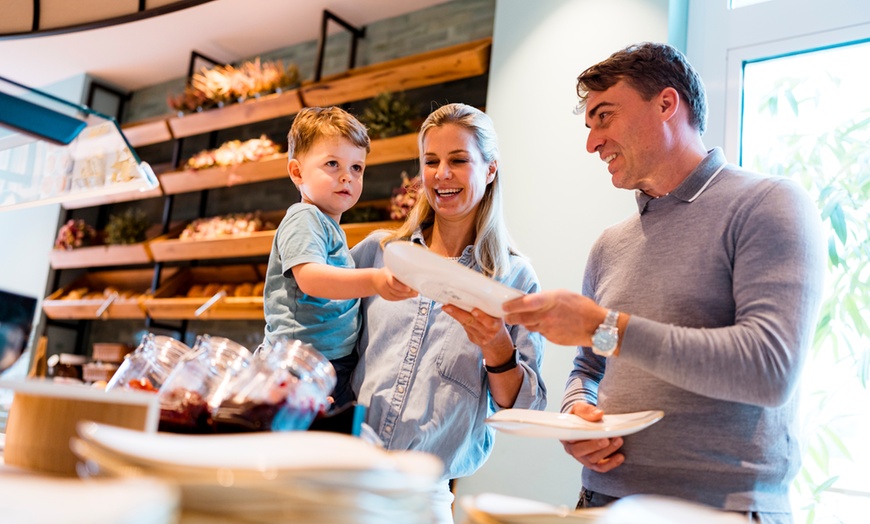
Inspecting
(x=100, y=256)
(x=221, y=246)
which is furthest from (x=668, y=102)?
(x=100, y=256)

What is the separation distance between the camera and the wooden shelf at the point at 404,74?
4.11 m

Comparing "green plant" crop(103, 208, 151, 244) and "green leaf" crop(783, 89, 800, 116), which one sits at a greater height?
"green leaf" crop(783, 89, 800, 116)

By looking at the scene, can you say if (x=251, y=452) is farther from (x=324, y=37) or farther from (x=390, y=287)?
(x=324, y=37)

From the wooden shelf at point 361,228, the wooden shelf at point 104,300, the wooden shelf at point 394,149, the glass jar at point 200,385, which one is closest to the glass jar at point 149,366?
the glass jar at point 200,385

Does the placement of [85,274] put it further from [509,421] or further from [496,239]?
[509,421]

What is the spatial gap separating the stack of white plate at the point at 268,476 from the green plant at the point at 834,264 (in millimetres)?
2383

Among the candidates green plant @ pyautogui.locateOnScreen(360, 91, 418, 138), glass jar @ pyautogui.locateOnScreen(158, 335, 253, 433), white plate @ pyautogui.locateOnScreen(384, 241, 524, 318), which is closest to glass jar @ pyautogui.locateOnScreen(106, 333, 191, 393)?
glass jar @ pyautogui.locateOnScreen(158, 335, 253, 433)

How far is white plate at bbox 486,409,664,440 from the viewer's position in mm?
1221

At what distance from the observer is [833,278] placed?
2.77 m

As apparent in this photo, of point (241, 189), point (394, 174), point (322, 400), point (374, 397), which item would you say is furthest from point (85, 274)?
point (322, 400)

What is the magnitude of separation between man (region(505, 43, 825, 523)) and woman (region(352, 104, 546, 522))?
201 millimetres

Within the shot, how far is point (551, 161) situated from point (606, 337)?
87.9 inches

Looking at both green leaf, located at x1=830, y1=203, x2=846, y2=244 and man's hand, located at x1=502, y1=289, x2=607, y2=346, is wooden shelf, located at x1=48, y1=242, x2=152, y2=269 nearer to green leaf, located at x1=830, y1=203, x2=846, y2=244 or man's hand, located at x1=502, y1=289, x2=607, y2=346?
green leaf, located at x1=830, y1=203, x2=846, y2=244

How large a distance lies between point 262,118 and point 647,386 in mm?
4207
